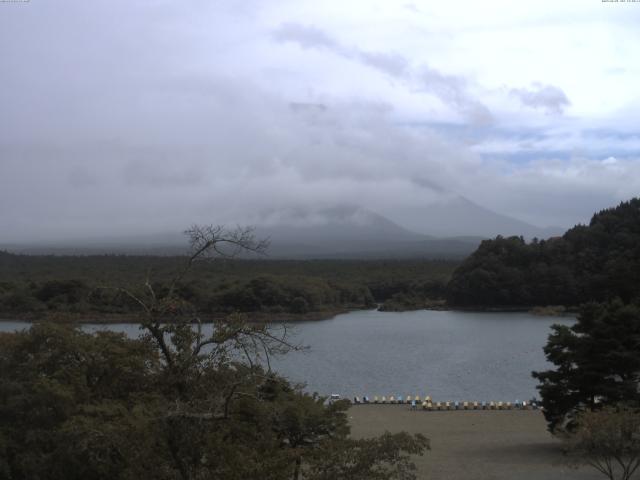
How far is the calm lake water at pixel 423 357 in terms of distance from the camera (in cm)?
2566

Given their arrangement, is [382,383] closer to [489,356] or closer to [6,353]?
[489,356]

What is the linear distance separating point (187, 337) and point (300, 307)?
148 feet

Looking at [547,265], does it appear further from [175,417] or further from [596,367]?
[175,417]

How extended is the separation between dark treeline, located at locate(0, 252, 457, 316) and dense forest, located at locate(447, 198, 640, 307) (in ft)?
18.8

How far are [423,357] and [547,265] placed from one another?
92.6 feet

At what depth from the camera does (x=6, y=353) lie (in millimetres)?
10727

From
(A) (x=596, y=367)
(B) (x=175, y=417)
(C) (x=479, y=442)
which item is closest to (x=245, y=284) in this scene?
(C) (x=479, y=442)

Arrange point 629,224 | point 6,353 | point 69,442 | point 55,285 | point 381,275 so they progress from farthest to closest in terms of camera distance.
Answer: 1. point 381,275
2. point 629,224
3. point 55,285
4. point 6,353
5. point 69,442

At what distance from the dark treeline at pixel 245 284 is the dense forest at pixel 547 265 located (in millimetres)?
5742

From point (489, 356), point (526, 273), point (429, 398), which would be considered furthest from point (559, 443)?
point (526, 273)

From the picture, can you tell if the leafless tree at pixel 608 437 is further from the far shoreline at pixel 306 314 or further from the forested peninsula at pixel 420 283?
the forested peninsula at pixel 420 283

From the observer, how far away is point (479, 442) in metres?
16.4

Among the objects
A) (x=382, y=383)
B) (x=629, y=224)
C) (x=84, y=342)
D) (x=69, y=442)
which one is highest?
(x=629, y=224)

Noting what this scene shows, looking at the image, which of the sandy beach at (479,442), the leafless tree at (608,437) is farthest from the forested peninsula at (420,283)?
the leafless tree at (608,437)
